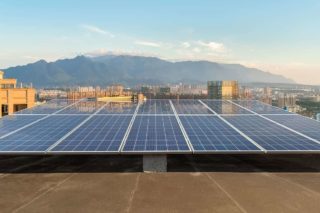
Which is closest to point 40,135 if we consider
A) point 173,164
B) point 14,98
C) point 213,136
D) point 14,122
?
point 14,122

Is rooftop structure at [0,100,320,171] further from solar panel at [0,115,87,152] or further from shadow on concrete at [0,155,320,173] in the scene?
shadow on concrete at [0,155,320,173]

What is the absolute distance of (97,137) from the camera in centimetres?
2525

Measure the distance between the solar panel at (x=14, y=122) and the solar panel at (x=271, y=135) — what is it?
62.0ft

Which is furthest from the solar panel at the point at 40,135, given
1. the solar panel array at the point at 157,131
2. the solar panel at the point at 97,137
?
the solar panel at the point at 97,137

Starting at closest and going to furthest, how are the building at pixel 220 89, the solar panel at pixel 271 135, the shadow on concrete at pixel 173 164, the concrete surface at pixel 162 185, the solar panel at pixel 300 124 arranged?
the concrete surface at pixel 162 185 < the solar panel at pixel 271 135 < the shadow on concrete at pixel 173 164 < the solar panel at pixel 300 124 < the building at pixel 220 89

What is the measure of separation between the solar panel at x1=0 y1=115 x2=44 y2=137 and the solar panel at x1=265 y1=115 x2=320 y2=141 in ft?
77.0

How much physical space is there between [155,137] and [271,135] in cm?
933

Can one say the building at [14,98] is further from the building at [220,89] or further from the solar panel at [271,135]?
the building at [220,89]

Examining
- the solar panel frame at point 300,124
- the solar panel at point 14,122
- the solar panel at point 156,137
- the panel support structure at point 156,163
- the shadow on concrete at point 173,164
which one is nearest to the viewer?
the solar panel at point 156,137

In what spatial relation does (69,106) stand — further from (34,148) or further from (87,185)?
(87,185)

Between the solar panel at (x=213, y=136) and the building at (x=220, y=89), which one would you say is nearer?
the solar panel at (x=213, y=136)

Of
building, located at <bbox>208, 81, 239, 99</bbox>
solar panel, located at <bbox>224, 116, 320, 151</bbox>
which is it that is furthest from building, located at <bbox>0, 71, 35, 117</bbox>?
building, located at <bbox>208, 81, 239, 99</bbox>

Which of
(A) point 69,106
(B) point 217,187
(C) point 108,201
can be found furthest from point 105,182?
(A) point 69,106

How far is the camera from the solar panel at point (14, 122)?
27.9m
